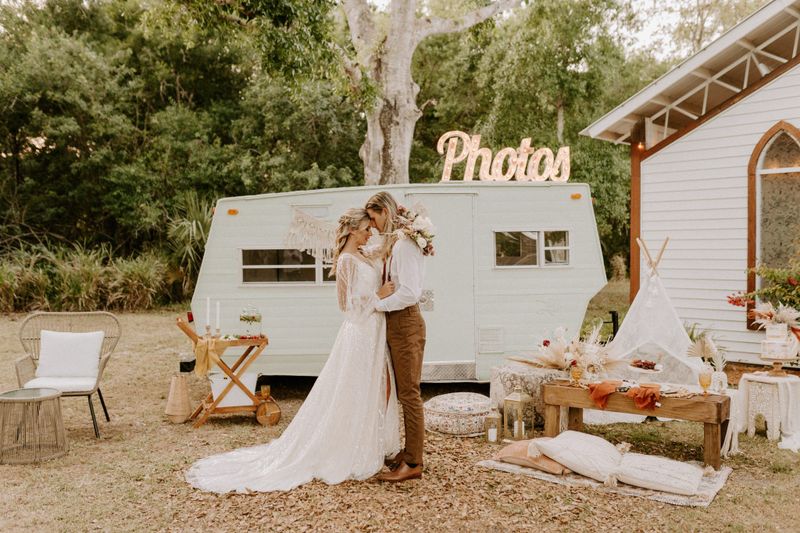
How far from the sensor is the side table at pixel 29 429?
5121 millimetres

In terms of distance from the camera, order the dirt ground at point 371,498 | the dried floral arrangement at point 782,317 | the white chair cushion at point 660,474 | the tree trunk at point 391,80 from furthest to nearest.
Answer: the tree trunk at point 391,80 → the dried floral arrangement at point 782,317 → the white chair cushion at point 660,474 → the dirt ground at point 371,498

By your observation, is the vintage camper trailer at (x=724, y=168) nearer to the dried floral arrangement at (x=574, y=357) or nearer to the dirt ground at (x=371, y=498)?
the dried floral arrangement at (x=574, y=357)

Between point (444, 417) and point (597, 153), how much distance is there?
12873mm

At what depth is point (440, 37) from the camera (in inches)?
801

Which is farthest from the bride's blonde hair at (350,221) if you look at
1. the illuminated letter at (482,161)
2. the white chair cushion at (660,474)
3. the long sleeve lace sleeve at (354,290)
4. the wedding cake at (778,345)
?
the wedding cake at (778,345)

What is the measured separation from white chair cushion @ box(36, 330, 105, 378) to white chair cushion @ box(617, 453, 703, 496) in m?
4.66

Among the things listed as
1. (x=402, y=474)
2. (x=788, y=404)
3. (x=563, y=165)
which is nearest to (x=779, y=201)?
(x=563, y=165)

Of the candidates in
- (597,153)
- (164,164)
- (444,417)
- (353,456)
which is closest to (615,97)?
(597,153)

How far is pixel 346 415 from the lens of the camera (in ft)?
15.4

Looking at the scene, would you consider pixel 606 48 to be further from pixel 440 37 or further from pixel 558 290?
pixel 558 290

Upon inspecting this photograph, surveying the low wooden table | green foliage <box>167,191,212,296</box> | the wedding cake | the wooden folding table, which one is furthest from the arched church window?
green foliage <box>167,191,212,296</box>

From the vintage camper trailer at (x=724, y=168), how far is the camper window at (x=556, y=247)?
→ 10.4ft

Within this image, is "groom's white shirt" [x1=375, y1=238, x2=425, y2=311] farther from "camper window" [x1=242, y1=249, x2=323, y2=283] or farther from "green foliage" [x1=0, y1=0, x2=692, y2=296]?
"green foliage" [x1=0, y1=0, x2=692, y2=296]

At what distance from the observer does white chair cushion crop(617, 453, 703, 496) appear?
14.9 ft
